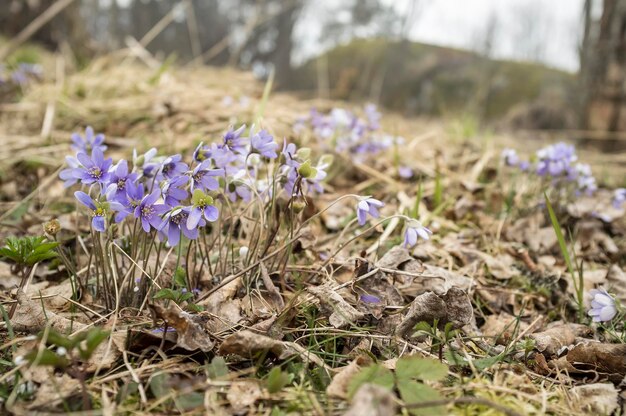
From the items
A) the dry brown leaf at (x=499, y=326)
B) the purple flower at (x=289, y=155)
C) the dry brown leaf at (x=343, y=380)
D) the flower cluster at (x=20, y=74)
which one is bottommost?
the dry brown leaf at (x=499, y=326)

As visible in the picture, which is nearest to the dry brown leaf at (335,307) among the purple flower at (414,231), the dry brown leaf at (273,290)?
the dry brown leaf at (273,290)

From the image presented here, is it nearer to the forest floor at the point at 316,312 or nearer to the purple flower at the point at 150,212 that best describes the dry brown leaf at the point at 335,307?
the forest floor at the point at 316,312

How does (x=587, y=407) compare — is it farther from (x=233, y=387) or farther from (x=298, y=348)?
(x=233, y=387)

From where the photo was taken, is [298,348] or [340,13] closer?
[298,348]

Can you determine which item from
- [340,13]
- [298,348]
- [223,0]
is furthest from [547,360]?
[223,0]

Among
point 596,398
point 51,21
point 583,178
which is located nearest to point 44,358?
point 596,398

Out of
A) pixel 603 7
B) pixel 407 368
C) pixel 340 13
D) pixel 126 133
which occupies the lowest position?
pixel 407 368

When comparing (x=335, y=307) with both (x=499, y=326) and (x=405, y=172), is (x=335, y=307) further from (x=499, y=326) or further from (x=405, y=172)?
(x=405, y=172)
